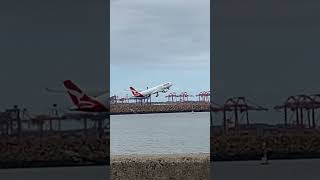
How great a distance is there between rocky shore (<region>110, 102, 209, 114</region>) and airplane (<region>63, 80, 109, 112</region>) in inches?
25.7

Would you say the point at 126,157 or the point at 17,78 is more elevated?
the point at 17,78

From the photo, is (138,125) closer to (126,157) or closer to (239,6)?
(126,157)

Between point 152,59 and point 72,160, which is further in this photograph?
point 152,59

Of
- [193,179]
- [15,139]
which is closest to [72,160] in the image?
[15,139]

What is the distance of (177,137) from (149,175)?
2.49 m

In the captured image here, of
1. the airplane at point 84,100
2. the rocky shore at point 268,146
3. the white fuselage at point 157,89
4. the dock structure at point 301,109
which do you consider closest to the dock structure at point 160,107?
the white fuselage at point 157,89

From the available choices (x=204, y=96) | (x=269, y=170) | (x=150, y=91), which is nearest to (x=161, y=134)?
(x=204, y=96)

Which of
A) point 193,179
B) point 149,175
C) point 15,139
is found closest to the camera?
point 193,179

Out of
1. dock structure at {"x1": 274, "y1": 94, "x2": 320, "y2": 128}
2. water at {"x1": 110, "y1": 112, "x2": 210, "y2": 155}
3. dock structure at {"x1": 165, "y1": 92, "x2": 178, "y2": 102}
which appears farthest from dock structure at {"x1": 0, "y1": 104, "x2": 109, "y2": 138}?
dock structure at {"x1": 274, "y1": 94, "x2": 320, "y2": 128}

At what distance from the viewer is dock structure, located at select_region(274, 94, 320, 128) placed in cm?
1099

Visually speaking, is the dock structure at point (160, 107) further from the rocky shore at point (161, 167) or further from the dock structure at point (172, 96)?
the rocky shore at point (161, 167)

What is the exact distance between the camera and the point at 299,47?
10.9 meters

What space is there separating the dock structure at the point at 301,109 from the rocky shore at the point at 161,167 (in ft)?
4.51

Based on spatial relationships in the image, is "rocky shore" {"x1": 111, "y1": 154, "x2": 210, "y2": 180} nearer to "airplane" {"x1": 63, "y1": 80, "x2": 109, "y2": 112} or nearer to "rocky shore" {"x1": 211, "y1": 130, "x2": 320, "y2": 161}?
"rocky shore" {"x1": 211, "y1": 130, "x2": 320, "y2": 161}
